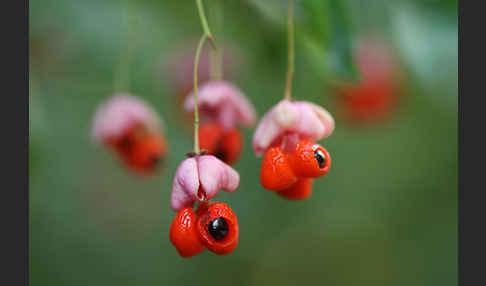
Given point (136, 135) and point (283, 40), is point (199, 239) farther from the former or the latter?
point (283, 40)

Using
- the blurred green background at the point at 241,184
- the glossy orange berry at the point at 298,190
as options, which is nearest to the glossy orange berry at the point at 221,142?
the glossy orange berry at the point at 298,190

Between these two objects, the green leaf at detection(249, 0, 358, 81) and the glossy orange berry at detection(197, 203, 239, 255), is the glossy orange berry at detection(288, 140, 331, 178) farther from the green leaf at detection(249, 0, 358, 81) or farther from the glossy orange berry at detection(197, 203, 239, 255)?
the green leaf at detection(249, 0, 358, 81)

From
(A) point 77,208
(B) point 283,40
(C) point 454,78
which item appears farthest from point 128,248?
(C) point 454,78

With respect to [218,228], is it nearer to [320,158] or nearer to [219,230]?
[219,230]

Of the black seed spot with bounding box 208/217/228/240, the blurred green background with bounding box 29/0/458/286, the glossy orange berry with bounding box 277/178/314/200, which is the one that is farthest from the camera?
the blurred green background with bounding box 29/0/458/286

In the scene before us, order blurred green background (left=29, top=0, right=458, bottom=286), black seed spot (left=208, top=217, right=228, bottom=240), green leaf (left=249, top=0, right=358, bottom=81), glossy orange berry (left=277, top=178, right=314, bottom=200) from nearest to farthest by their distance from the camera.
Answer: black seed spot (left=208, top=217, right=228, bottom=240)
glossy orange berry (left=277, top=178, right=314, bottom=200)
green leaf (left=249, top=0, right=358, bottom=81)
blurred green background (left=29, top=0, right=458, bottom=286)

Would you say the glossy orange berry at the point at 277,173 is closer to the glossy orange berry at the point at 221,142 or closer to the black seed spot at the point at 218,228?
the black seed spot at the point at 218,228

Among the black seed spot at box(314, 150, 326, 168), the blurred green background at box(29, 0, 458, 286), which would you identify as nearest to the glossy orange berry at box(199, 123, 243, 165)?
the black seed spot at box(314, 150, 326, 168)
